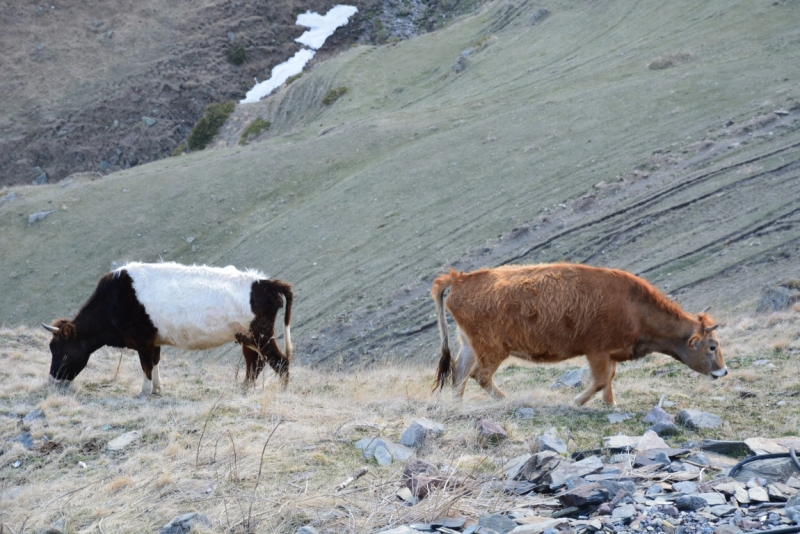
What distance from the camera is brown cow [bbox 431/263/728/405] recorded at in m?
10.6

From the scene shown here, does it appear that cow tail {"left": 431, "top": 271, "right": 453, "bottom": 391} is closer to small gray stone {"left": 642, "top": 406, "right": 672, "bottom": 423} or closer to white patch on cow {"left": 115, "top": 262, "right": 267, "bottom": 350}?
small gray stone {"left": 642, "top": 406, "right": 672, "bottom": 423}

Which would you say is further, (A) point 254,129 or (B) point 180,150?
(B) point 180,150

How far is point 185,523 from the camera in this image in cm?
654

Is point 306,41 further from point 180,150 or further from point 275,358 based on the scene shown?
point 275,358

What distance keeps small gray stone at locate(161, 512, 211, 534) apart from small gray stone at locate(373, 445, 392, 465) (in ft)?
6.16

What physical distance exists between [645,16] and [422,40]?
17505 millimetres

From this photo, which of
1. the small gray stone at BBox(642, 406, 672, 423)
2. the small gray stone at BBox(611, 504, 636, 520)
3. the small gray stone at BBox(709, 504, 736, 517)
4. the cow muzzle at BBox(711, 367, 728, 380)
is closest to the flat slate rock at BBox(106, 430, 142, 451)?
the small gray stone at BBox(611, 504, 636, 520)

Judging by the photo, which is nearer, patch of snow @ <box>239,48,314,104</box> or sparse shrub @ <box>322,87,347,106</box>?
sparse shrub @ <box>322,87,347,106</box>

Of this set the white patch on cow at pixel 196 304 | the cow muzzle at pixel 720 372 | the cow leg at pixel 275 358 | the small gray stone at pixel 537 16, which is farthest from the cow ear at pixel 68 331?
the small gray stone at pixel 537 16

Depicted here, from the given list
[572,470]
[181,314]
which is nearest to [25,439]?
[181,314]

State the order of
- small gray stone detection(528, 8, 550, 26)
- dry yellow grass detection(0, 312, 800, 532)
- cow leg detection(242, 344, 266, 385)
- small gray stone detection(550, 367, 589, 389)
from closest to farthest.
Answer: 1. dry yellow grass detection(0, 312, 800, 532)
2. small gray stone detection(550, 367, 589, 389)
3. cow leg detection(242, 344, 266, 385)
4. small gray stone detection(528, 8, 550, 26)

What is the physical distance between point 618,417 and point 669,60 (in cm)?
2768

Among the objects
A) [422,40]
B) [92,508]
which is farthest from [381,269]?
[422,40]

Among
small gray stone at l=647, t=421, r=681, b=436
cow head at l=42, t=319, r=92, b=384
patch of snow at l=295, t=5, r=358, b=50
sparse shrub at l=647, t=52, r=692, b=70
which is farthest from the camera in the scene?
patch of snow at l=295, t=5, r=358, b=50
